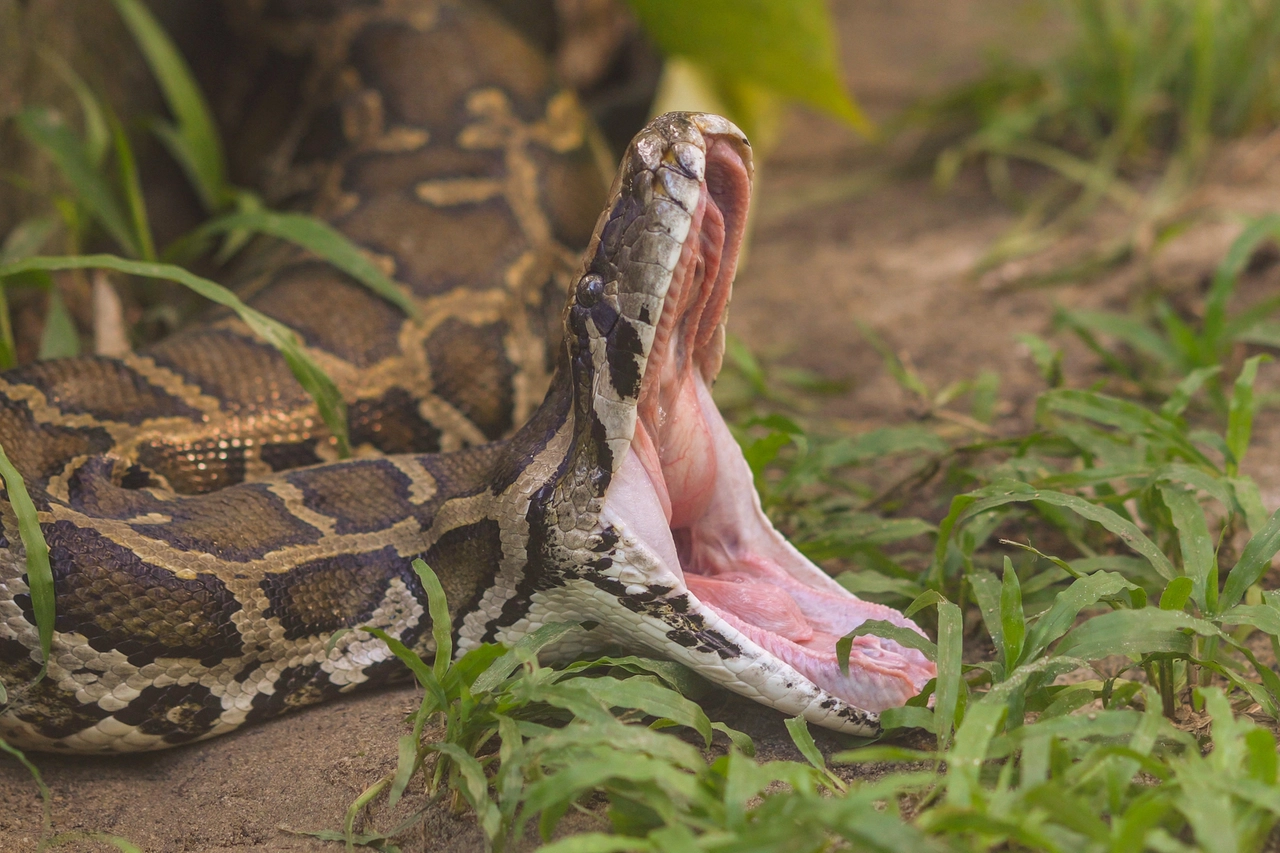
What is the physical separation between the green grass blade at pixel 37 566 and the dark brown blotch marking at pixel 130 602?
0.08 meters

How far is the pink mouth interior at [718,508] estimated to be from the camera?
2.54 metres

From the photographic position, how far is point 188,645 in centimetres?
263

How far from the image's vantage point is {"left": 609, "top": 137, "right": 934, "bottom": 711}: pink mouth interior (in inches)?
100

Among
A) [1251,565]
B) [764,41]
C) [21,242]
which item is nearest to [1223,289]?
[1251,565]

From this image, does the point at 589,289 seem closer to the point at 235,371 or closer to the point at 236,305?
the point at 236,305

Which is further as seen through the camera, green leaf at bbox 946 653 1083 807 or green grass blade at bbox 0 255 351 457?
green grass blade at bbox 0 255 351 457

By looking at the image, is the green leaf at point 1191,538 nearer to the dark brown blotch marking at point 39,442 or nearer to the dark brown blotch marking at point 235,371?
the dark brown blotch marking at point 235,371

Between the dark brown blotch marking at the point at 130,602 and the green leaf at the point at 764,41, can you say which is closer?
the dark brown blotch marking at the point at 130,602

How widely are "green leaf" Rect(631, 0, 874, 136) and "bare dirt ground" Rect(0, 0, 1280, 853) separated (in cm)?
81

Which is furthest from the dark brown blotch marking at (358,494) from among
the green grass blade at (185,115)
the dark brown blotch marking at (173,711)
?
the green grass blade at (185,115)

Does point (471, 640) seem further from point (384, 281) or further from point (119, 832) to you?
point (384, 281)

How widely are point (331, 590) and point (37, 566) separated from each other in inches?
25.5

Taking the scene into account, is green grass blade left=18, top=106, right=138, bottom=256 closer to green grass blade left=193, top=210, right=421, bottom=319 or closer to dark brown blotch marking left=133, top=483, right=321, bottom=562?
green grass blade left=193, top=210, right=421, bottom=319

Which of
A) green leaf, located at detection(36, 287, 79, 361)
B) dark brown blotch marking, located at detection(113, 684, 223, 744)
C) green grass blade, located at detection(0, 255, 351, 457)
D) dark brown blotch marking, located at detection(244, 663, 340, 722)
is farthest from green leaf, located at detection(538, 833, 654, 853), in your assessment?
green leaf, located at detection(36, 287, 79, 361)
